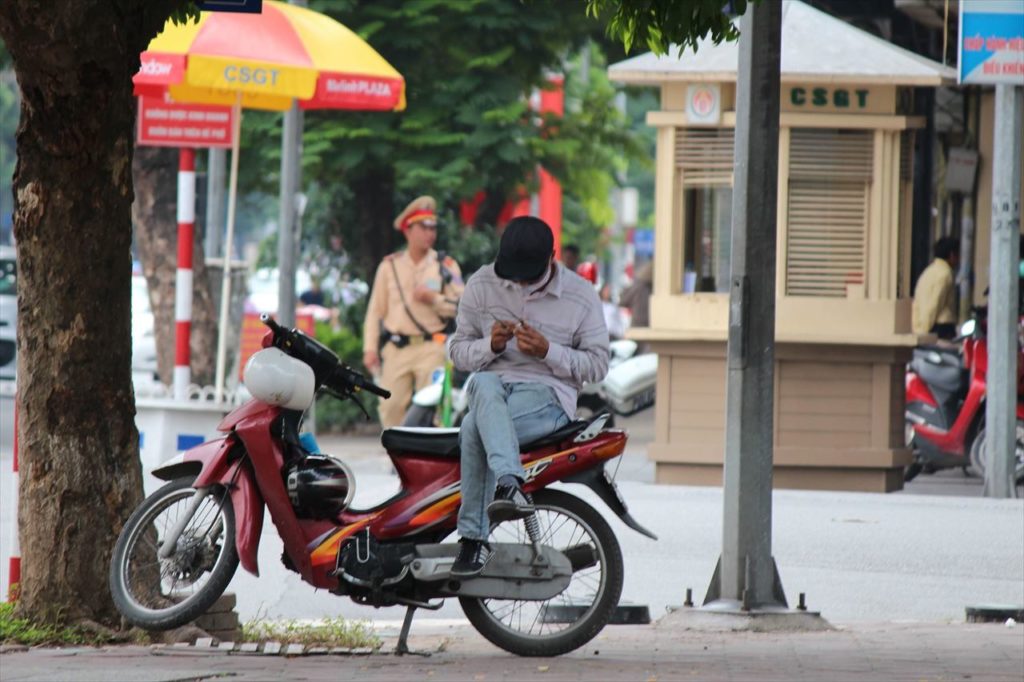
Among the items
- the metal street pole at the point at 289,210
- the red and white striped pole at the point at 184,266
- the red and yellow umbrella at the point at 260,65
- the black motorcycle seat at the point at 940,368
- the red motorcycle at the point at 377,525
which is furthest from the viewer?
the metal street pole at the point at 289,210

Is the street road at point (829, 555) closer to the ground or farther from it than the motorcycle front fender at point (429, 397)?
closer to the ground

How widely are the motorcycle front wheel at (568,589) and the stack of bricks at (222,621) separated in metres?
0.97

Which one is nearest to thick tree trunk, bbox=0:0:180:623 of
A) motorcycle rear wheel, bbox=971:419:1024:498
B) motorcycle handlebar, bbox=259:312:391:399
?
motorcycle handlebar, bbox=259:312:391:399

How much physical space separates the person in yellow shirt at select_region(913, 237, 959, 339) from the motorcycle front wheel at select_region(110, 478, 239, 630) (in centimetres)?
1136

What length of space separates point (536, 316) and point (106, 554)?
1.88m

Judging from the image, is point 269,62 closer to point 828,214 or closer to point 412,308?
point 412,308

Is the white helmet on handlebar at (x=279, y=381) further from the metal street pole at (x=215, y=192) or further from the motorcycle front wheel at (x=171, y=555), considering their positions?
the metal street pole at (x=215, y=192)

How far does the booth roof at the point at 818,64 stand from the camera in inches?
553

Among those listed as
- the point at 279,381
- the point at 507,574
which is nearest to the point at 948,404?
the point at 507,574

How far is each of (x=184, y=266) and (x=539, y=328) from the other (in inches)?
213

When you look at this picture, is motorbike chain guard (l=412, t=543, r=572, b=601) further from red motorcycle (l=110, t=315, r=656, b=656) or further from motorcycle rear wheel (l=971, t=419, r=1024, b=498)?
motorcycle rear wheel (l=971, t=419, r=1024, b=498)

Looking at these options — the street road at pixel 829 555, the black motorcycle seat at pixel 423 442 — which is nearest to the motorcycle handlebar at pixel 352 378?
the black motorcycle seat at pixel 423 442

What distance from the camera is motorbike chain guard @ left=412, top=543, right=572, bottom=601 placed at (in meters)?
7.44

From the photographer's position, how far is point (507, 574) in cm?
746
